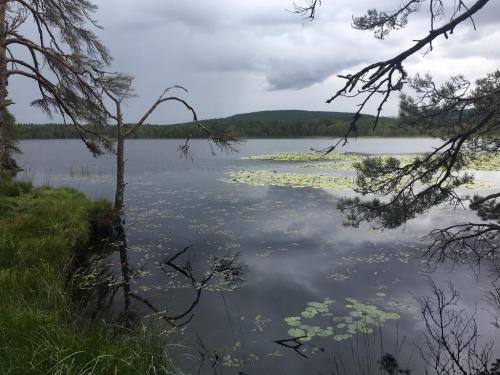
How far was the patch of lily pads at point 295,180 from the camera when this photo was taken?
72.6ft

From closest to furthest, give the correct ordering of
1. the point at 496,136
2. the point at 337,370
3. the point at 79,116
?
the point at 337,370, the point at 496,136, the point at 79,116

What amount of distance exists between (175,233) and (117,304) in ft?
18.6

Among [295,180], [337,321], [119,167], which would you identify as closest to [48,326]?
[337,321]

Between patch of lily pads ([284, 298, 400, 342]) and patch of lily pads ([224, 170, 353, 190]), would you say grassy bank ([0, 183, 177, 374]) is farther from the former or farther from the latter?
patch of lily pads ([224, 170, 353, 190])

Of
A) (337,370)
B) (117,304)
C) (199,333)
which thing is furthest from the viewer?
(117,304)

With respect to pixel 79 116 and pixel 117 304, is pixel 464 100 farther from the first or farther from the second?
pixel 79 116

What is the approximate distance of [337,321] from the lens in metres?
6.78

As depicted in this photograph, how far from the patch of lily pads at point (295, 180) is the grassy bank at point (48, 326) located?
14.5 m

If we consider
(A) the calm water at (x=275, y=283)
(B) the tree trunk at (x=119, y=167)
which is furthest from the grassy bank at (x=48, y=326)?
(B) the tree trunk at (x=119, y=167)

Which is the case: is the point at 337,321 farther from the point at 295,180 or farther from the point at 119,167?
the point at 295,180

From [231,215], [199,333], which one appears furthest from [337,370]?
[231,215]

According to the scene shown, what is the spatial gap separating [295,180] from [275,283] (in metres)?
15.8

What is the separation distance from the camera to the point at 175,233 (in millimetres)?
12922

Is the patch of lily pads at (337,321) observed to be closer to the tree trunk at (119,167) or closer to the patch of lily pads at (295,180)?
the tree trunk at (119,167)
